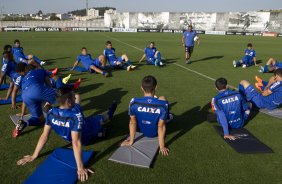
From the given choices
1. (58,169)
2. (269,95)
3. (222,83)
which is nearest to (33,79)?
(58,169)

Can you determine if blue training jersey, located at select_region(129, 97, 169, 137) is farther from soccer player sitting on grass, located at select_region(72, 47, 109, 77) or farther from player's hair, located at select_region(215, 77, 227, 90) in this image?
soccer player sitting on grass, located at select_region(72, 47, 109, 77)

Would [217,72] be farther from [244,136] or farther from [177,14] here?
[177,14]

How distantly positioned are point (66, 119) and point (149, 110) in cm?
160

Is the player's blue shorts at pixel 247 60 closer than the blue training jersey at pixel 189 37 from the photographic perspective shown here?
Yes

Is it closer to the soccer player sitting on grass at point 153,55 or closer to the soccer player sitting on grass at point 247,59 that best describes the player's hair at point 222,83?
the soccer player sitting on grass at point 153,55

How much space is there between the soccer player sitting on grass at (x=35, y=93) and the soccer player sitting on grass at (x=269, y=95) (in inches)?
225

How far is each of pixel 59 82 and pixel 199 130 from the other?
17.7 ft

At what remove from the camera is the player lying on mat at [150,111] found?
17.0 ft

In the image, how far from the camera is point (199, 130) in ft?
22.0

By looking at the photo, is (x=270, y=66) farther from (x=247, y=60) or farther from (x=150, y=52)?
(x=150, y=52)

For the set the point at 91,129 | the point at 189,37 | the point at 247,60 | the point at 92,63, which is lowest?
the point at 91,129

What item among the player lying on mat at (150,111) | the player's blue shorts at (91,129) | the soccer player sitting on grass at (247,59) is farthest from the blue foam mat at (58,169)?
the soccer player sitting on grass at (247,59)

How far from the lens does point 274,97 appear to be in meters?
7.73

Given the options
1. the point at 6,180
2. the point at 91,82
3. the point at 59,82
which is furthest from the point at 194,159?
the point at 91,82
